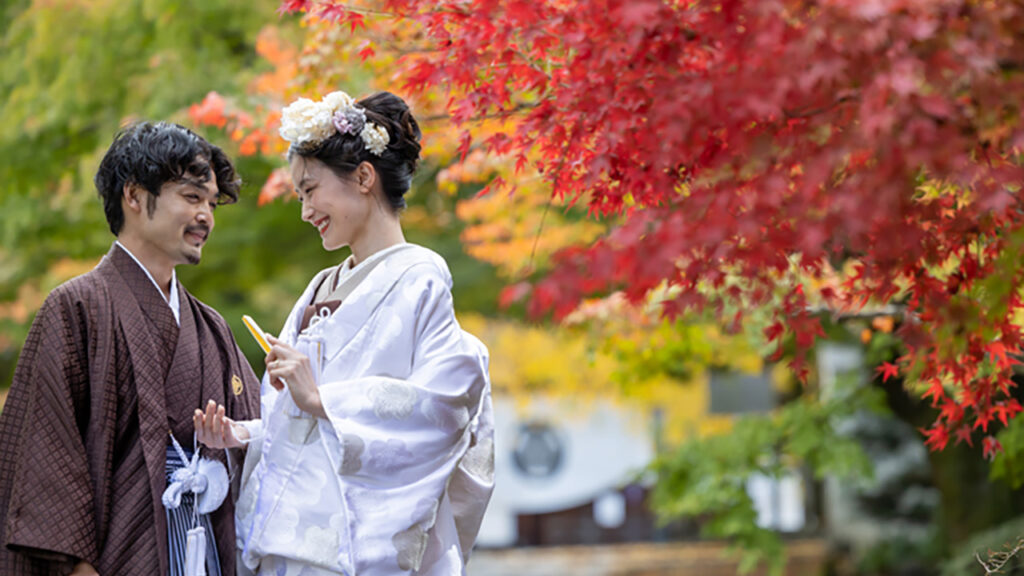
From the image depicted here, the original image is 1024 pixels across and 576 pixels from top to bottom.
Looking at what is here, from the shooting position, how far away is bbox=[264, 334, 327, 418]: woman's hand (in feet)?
7.98

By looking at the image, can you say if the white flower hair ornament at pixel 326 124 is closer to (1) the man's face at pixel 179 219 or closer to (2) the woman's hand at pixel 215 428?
→ (1) the man's face at pixel 179 219

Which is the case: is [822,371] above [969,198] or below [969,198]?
below

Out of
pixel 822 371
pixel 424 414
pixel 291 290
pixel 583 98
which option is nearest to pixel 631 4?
pixel 583 98

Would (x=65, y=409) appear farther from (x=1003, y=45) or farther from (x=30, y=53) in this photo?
(x=30, y=53)

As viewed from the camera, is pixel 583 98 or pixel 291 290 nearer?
pixel 583 98

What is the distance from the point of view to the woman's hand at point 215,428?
8.28 ft

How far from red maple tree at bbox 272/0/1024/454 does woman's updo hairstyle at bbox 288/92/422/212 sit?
37 centimetres

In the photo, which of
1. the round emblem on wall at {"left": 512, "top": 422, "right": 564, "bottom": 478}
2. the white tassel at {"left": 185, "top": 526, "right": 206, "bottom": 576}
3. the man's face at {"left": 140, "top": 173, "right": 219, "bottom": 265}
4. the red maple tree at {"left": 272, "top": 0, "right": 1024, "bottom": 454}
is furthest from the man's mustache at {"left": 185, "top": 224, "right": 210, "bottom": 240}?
the round emblem on wall at {"left": 512, "top": 422, "right": 564, "bottom": 478}

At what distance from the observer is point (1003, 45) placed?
1729 millimetres

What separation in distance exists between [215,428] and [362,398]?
402mm

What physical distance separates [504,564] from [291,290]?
3793 millimetres

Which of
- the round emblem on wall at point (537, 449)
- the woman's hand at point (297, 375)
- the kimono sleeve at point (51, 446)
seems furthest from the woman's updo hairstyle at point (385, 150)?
the round emblem on wall at point (537, 449)

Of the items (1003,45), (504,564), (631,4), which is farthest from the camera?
(504,564)

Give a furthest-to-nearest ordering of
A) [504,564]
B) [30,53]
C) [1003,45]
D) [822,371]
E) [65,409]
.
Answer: [822,371] < [504,564] < [30,53] < [65,409] < [1003,45]
